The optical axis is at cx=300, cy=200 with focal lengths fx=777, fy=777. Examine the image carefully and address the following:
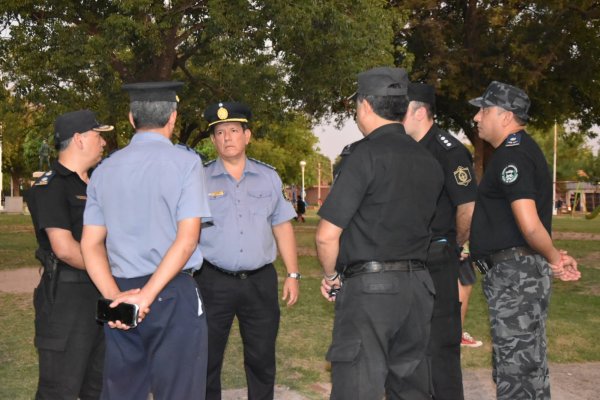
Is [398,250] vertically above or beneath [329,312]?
above

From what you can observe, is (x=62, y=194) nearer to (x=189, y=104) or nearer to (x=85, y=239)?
(x=85, y=239)

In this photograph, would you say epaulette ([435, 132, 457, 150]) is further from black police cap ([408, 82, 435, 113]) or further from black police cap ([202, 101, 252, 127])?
black police cap ([202, 101, 252, 127])

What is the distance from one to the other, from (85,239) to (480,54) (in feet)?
83.3

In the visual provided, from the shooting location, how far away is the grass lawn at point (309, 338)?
6.85 m

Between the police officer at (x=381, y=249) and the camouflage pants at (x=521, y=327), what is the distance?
1.00 metres

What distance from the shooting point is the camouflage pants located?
4840mm

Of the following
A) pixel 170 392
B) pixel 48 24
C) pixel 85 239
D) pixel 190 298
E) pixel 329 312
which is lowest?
pixel 329 312

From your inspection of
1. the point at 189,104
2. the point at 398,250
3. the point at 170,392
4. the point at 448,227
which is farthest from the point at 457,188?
the point at 189,104

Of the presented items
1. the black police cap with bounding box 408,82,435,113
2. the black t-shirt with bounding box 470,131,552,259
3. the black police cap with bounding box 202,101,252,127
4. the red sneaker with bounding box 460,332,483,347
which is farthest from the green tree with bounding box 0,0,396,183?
the black t-shirt with bounding box 470,131,552,259

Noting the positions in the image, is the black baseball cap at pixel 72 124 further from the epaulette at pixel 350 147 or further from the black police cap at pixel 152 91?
the epaulette at pixel 350 147

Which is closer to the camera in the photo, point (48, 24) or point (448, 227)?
point (448, 227)

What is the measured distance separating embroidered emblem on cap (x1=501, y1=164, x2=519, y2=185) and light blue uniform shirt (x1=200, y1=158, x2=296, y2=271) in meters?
1.54

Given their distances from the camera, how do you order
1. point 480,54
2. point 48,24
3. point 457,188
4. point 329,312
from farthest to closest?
point 480,54 → point 48,24 → point 329,312 → point 457,188

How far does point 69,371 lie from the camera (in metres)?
4.38
